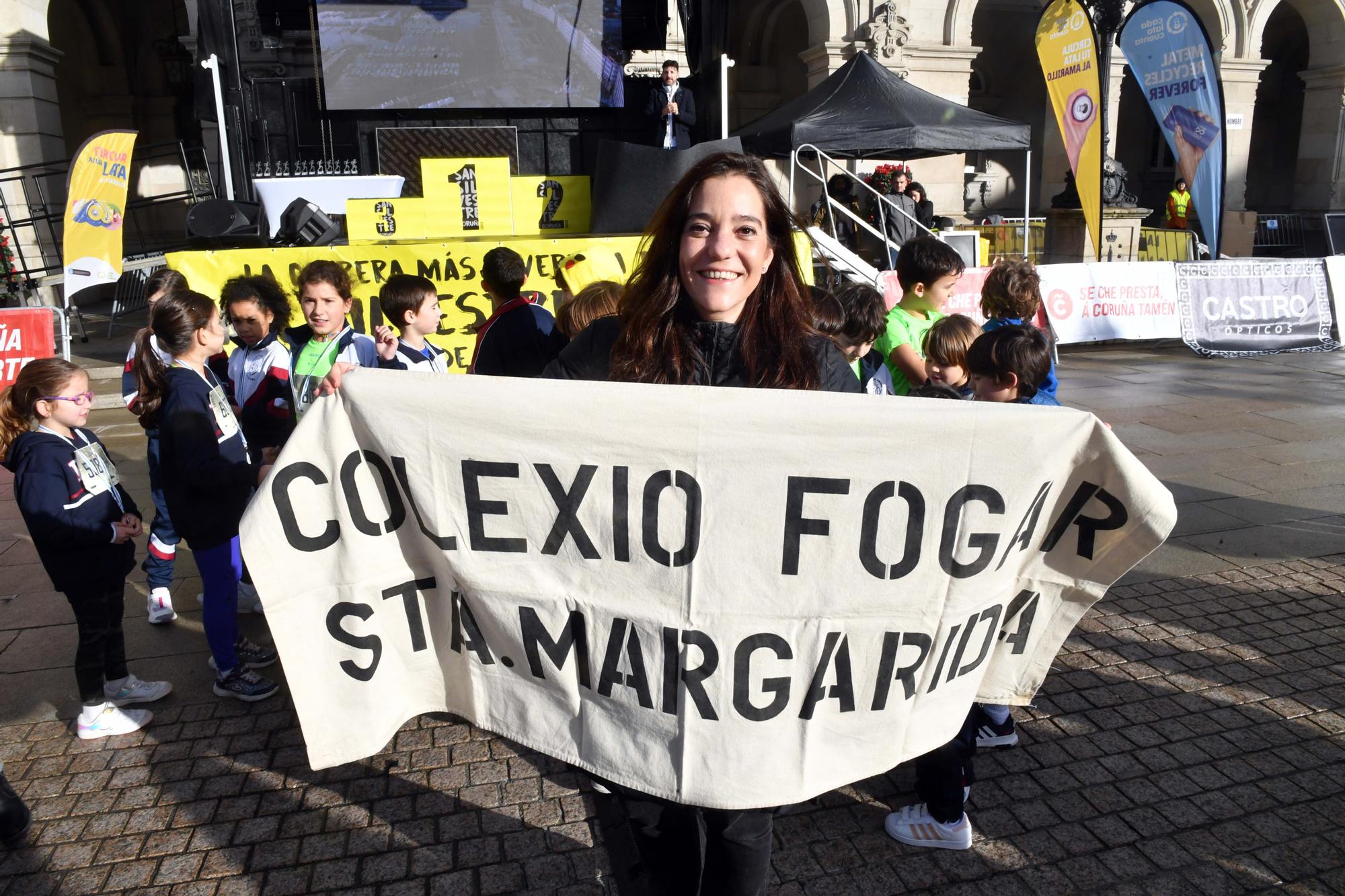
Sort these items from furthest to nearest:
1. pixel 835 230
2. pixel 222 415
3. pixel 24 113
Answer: pixel 24 113 < pixel 835 230 < pixel 222 415

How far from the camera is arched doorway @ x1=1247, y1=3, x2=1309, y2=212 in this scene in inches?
1075

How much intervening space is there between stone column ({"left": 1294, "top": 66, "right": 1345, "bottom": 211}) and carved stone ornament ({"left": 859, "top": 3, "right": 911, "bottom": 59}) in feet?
39.9

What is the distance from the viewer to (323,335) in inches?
164

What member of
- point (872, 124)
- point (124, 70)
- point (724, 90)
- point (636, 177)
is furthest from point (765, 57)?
point (636, 177)

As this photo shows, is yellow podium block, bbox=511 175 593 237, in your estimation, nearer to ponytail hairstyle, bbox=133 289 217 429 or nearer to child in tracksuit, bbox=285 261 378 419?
child in tracksuit, bbox=285 261 378 419

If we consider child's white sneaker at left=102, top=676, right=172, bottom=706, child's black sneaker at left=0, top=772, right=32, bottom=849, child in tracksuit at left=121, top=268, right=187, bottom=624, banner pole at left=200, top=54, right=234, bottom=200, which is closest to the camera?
child's black sneaker at left=0, top=772, right=32, bottom=849

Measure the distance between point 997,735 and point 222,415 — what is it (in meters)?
3.15

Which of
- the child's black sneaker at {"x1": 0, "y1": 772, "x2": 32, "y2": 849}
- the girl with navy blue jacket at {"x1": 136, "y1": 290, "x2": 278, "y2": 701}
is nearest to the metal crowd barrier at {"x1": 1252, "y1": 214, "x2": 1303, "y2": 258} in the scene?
the girl with navy blue jacket at {"x1": 136, "y1": 290, "x2": 278, "y2": 701}

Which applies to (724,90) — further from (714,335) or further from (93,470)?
(714,335)

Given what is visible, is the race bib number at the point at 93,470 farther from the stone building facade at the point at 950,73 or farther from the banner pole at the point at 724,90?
the stone building facade at the point at 950,73

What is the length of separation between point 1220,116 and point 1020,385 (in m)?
12.0

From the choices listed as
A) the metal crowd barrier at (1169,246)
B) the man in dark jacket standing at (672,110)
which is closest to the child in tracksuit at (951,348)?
the man in dark jacket standing at (672,110)

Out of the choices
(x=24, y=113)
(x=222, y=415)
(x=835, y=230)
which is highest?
(x=24, y=113)

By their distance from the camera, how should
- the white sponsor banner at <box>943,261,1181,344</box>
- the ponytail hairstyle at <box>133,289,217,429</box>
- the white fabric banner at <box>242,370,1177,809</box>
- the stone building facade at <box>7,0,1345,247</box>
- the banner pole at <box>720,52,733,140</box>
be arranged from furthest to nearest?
the stone building facade at <box>7,0,1345,247</box>, the white sponsor banner at <box>943,261,1181,344</box>, the banner pole at <box>720,52,733,140</box>, the ponytail hairstyle at <box>133,289,217,429</box>, the white fabric banner at <box>242,370,1177,809</box>
